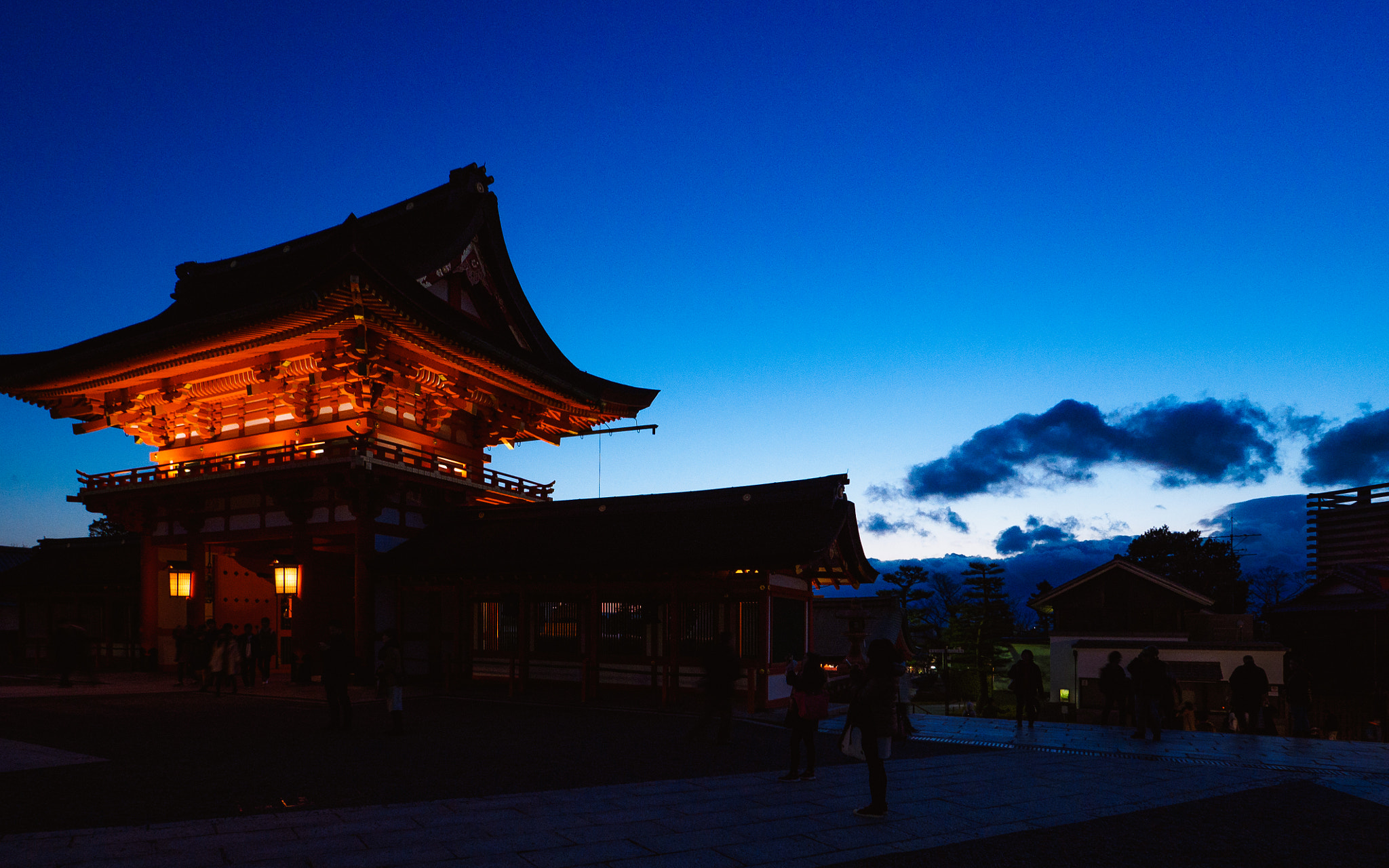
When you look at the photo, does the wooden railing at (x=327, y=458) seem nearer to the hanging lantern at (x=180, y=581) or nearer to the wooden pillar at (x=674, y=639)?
the hanging lantern at (x=180, y=581)

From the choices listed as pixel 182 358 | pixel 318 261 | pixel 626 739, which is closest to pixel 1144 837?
pixel 626 739

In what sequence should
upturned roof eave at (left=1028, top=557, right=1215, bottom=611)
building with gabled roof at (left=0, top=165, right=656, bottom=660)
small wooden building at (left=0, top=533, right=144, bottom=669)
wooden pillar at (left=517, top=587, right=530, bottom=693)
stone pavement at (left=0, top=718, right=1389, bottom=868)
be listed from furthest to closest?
upturned roof eave at (left=1028, top=557, right=1215, bottom=611) → small wooden building at (left=0, top=533, right=144, bottom=669) → building with gabled roof at (left=0, top=165, right=656, bottom=660) → wooden pillar at (left=517, top=587, right=530, bottom=693) → stone pavement at (left=0, top=718, right=1389, bottom=868)

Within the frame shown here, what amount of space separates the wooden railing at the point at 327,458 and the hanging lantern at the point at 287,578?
294cm

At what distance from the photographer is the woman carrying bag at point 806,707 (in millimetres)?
10320

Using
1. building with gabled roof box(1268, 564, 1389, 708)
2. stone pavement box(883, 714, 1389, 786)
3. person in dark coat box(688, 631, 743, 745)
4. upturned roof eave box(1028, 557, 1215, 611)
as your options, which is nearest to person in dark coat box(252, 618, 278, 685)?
person in dark coat box(688, 631, 743, 745)

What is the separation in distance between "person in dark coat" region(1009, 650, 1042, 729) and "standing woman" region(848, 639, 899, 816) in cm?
992

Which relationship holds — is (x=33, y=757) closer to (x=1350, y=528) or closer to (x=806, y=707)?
(x=806, y=707)

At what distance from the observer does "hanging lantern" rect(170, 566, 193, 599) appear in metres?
23.4

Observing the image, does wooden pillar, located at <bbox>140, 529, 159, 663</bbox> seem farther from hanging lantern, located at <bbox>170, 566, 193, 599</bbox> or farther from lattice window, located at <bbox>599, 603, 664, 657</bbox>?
lattice window, located at <bbox>599, 603, 664, 657</bbox>

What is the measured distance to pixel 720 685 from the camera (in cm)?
1348

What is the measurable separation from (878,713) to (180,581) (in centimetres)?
2199

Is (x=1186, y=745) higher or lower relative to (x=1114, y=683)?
lower

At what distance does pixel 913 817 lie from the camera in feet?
27.7

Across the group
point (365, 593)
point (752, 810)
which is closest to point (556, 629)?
point (365, 593)
